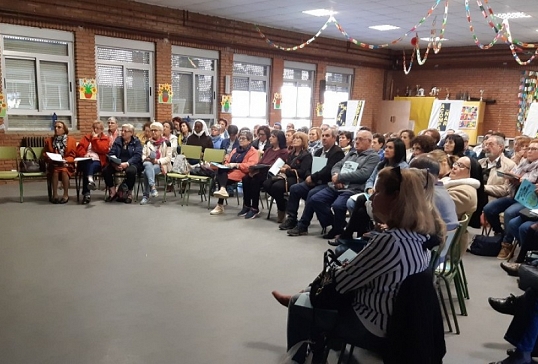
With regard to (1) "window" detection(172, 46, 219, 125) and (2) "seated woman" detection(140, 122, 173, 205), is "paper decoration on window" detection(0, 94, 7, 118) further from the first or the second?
(1) "window" detection(172, 46, 219, 125)

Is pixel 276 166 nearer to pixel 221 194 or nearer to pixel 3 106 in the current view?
pixel 221 194

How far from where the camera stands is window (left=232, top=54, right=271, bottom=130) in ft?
36.9

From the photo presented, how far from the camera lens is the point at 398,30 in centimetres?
1088

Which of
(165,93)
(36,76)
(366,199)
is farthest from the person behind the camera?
(165,93)

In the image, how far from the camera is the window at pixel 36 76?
779 cm

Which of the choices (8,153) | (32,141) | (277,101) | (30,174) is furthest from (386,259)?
(277,101)

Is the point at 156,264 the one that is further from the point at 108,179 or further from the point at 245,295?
the point at 108,179

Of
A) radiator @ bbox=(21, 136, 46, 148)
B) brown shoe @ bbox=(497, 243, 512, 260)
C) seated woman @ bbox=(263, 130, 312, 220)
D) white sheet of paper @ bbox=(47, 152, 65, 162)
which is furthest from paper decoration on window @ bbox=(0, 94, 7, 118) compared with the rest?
brown shoe @ bbox=(497, 243, 512, 260)

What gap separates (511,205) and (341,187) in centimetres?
181

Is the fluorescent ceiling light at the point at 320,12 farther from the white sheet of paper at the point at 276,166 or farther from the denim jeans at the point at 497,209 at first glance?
the denim jeans at the point at 497,209

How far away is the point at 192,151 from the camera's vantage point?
706 cm

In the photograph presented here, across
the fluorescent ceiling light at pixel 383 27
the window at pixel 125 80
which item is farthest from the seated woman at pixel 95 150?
the fluorescent ceiling light at pixel 383 27

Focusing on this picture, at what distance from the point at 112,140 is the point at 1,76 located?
231 centimetres

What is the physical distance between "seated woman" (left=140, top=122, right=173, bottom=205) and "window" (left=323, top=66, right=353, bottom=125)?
745 cm
